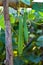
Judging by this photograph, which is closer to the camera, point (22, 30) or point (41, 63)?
point (22, 30)

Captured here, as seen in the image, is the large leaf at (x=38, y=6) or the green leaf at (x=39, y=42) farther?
the green leaf at (x=39, y=42)

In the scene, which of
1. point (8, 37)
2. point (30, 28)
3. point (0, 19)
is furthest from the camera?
point (30, 28)

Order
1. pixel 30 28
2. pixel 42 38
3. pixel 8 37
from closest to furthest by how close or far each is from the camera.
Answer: pixel 8 37
pixel 42 38
pixel 30 28

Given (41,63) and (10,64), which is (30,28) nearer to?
(41,63)

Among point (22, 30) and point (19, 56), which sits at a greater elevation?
point (22, 30)

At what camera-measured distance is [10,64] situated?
0.37 metres

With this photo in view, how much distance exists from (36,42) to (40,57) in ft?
0.21

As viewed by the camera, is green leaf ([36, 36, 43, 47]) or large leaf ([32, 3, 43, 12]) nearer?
large leaf ([32, 3, 43, 12])

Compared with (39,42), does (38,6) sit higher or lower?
higher

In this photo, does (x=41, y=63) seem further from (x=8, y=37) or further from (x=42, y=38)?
(x=8, y=37)

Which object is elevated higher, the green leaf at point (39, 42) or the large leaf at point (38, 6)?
the large leaf at point (38, 6)

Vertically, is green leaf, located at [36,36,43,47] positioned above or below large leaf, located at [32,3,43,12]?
below

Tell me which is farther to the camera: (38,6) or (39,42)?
(39,42)

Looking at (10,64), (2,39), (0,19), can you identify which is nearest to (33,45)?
(2,39)
